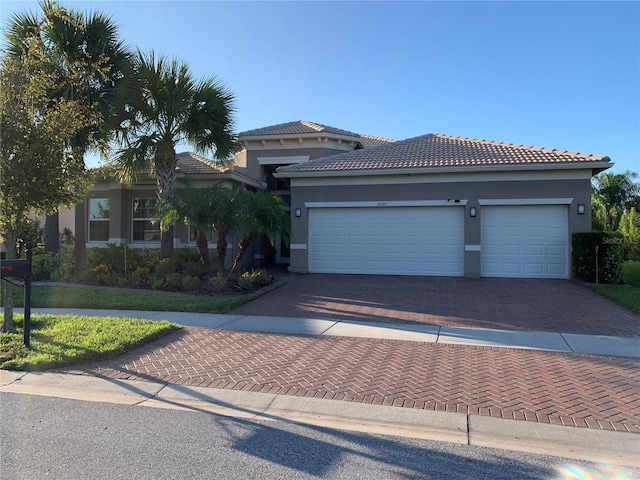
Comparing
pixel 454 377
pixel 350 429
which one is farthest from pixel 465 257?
pixel 350 429

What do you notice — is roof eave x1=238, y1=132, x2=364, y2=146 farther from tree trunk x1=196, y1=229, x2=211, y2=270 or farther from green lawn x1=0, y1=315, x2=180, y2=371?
green lawn x1=0, y1=315, x2=180, y2=371

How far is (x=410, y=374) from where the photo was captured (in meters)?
6.10

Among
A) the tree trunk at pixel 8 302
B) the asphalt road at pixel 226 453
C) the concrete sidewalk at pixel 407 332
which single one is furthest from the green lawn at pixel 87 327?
the asphalt road at pixel 226 453

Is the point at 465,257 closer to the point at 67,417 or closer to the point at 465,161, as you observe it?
the point at 465,161

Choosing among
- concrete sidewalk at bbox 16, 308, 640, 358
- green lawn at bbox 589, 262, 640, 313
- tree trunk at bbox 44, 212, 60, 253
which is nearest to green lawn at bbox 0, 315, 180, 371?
concrete sidewalk at bbox 16, 308, 640, 358

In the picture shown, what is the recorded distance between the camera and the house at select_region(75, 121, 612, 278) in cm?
1500

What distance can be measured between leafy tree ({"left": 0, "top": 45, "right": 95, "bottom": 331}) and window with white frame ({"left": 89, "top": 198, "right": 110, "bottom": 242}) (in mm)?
12449

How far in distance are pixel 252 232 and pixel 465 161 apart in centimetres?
756

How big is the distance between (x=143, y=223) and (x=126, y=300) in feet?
30.0

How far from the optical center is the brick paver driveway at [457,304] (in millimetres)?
9204

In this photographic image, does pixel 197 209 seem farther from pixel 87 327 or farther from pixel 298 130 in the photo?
pixel 298 130

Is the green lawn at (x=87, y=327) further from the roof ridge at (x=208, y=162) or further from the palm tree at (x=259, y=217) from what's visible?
the roof ridge at (x=208, y=162)

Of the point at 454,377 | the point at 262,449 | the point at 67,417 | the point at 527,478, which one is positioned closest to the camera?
the point at 527,478

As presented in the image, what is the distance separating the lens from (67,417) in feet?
16.2
